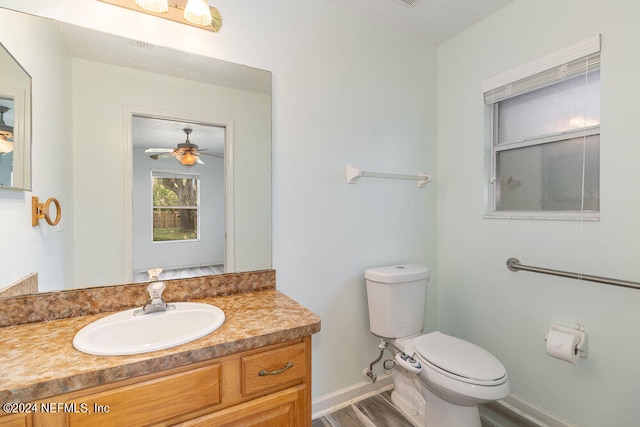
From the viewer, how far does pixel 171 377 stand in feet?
2.80

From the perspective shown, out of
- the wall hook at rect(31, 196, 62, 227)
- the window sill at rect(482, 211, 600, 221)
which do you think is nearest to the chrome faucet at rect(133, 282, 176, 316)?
the wall hook at rect(31, 196, 62, 227)

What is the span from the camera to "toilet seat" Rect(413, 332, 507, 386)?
4.27 ft

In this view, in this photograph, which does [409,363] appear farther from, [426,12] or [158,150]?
[426,12]

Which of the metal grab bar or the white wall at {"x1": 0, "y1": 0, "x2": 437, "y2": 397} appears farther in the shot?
the white wall at {"x1": 0, "y1": 0, "x2": 437, "y2": 397}

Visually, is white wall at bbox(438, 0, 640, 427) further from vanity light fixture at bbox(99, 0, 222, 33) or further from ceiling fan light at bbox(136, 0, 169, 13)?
ceiling fan light at bbox(136, 0, 169, 13)

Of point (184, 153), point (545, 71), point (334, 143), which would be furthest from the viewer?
point (334, 143)

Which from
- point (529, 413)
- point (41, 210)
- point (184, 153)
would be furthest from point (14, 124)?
point (529, 413)

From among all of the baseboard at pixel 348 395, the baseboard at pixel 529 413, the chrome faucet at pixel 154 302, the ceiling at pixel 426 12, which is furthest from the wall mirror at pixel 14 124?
the baseboard at pixel 529 413

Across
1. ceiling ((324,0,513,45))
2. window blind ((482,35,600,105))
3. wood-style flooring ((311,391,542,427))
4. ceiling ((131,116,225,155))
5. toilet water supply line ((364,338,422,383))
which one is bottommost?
wood-style flooring ((311,391,542,427))

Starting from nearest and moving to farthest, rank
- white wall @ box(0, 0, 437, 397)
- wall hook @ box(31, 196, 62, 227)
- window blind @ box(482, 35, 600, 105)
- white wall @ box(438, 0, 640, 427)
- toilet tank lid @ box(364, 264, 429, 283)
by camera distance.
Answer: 1. wall hook @ box(31, 196, 62, 227)
2. white wall @ box(438, 0, 640, 427)
3. window blind @ box(482, 35, 600, 105)
4. white wall @ box(0, 0, 437, 397)
5. toilet tank lid @ box(364, 264, 429, 283)

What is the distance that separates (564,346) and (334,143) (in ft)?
5.17

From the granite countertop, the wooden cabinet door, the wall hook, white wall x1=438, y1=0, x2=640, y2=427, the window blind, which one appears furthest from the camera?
the window blind

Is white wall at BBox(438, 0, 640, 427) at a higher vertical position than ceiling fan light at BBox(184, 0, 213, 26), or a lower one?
lower

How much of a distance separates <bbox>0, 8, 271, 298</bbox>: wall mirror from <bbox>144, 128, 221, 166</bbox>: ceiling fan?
2 cm
